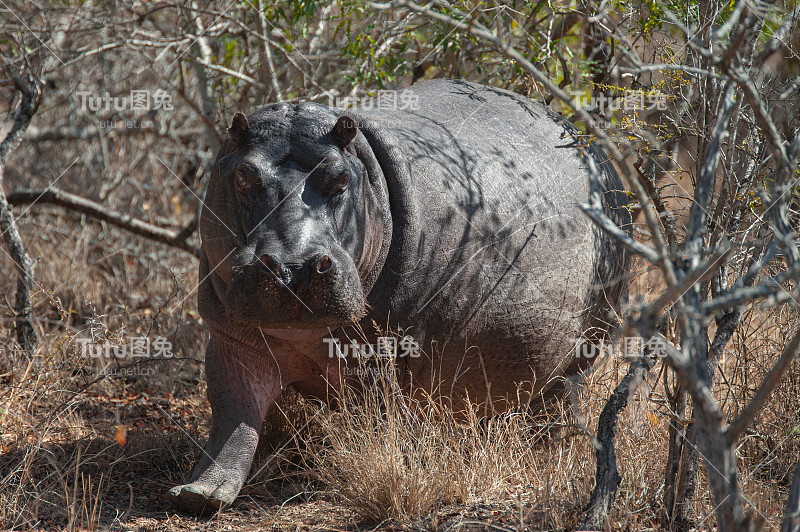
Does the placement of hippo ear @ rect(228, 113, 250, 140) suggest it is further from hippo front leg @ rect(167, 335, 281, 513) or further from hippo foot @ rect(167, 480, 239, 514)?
hippo foot @ rect(167, 480, 239, 514)

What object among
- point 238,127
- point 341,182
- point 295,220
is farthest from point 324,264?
point 238,127

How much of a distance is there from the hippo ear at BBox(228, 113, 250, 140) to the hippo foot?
61.6 inches

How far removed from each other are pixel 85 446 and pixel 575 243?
2.80 metres

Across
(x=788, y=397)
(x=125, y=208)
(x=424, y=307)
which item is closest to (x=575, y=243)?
(x=424, y=307)

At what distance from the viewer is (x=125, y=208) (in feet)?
26.9

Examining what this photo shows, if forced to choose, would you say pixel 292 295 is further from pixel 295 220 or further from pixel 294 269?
pixel 295 220

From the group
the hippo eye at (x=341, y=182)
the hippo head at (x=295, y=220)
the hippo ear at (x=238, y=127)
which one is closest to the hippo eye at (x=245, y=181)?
the hippo head at (x=295, y=220)

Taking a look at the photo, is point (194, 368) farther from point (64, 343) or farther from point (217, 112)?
point (217, 112)

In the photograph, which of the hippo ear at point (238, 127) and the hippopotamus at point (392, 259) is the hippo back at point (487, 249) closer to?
the hippopotamus at point (392, 259)

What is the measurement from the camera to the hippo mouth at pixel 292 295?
3.39m

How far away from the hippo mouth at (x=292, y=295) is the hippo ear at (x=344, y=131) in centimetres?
66

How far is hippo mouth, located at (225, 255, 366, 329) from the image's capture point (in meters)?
3.39

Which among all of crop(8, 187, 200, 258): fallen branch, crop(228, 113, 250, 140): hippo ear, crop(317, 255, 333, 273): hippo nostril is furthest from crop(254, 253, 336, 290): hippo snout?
crop(8, 187, 200, 258): fallen branch

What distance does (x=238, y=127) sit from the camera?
381 cm
